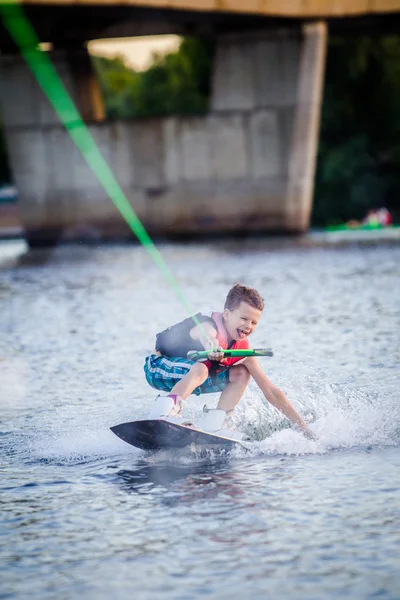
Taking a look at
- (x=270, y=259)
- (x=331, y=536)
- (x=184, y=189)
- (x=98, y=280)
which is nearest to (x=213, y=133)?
(x=184, y=189)

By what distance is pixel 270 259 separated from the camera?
84.9ft

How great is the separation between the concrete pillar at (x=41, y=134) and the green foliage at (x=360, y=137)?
19.3 metres

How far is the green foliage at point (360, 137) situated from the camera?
52406mm

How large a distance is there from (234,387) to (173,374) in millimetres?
396

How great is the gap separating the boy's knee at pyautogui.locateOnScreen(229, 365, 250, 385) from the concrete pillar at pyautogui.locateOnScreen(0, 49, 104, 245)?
1059 inches

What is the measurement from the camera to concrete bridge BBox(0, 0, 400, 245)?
3269 centimetres

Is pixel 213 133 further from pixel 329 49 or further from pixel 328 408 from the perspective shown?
pixel 328 408

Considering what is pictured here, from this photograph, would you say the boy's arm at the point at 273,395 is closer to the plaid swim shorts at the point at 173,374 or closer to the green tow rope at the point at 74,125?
the plaid swim shorts at the point at 173,374

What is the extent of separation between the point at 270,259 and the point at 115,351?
12.7m

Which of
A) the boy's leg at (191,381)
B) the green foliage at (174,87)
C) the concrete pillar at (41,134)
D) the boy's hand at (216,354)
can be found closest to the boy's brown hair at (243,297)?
the boy's hand at (216,354)

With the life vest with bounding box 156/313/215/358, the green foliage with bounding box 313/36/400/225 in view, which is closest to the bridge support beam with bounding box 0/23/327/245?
the green foliage with bounding box 313/36/400/225

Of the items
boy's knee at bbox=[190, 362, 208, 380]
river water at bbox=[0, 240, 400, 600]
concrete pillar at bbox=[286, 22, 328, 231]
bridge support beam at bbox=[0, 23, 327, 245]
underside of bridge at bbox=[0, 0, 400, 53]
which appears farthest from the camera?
bridge support beam at bbox=[0, 23, 327, 245]

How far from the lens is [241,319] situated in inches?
313

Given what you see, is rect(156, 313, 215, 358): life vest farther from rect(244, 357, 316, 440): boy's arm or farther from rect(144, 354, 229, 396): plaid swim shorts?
rect(244, 357, 316, 440): boy's arm
